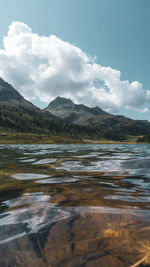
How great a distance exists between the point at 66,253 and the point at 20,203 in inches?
97.8

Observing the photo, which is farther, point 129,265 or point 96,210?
point 96,210

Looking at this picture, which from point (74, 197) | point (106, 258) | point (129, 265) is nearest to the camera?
point (129, 265)

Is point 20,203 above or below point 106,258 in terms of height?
below

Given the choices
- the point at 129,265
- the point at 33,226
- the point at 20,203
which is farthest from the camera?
the point at 20,203

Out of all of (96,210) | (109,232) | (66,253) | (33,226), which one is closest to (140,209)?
(96,210)

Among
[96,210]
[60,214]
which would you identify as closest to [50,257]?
[60,214]

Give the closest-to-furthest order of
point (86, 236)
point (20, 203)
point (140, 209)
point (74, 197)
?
point (86, 236) → point (140, 209) → point (20, 203) → point (74, 197)

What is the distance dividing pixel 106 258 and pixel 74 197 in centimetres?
257

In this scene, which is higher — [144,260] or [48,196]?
[144,260]

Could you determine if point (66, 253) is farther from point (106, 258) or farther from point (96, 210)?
point (96, 210)

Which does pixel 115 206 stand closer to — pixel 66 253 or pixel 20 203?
pixel 66 253

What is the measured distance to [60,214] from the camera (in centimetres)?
352

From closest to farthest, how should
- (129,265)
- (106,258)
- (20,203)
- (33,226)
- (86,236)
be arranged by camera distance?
(129,265)
(106,258)
(86,236)
(33,226)
(20,203)

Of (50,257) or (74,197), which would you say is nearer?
(50,257)
